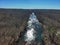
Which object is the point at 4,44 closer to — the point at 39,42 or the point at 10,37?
the point at 10,37

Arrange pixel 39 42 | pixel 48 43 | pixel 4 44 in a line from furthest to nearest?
pixel 39 42 < pixel 48 43 < pixel 4 44

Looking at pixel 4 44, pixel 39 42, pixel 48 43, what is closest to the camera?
pixel 4 44

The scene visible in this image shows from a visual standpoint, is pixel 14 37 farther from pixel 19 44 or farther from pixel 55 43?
pixel 55 43

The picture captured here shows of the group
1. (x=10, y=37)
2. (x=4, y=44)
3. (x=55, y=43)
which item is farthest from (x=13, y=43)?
(x=55, y=43)

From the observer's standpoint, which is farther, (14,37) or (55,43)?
(14,37)

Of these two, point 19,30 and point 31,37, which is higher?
point 19,30

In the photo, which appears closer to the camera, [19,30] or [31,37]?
[31,37]

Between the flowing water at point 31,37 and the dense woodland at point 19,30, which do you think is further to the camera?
the flowing water at point 31,37

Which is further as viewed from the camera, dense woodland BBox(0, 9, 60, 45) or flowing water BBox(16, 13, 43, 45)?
flowing water BBox(16, 13, 43, 45)

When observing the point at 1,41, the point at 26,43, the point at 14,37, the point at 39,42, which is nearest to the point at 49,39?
the point at 39,42
